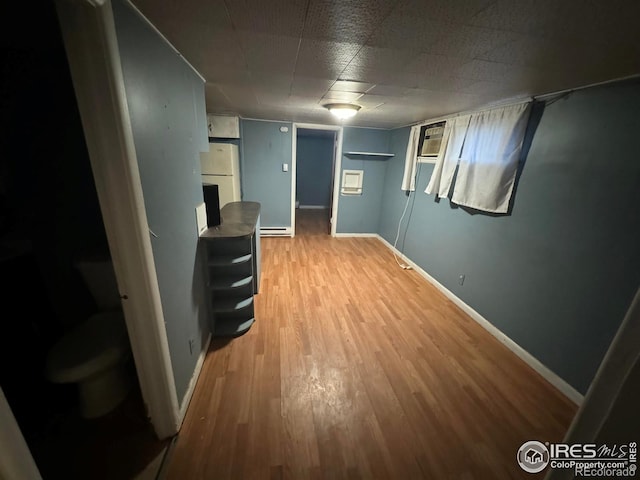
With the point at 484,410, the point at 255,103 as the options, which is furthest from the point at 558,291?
the point at 255,103

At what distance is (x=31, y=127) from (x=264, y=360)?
2057mm

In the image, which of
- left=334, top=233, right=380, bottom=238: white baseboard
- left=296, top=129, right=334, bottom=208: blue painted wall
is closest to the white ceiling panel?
left=334, top=233, right=380, bottom=238: white baseboard

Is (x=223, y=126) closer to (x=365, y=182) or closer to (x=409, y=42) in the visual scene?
(x=365, y=182)

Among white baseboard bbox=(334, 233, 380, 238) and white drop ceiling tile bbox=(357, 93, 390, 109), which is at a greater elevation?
white drop ceiling tile bbox=(357, 93, 390, 109)

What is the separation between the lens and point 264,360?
1975 mm

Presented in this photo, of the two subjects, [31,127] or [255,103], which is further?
[255,103]

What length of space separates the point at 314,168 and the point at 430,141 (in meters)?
3.91

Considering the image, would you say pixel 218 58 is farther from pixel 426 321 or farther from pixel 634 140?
pixel 426 321

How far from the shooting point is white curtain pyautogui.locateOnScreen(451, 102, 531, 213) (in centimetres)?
210

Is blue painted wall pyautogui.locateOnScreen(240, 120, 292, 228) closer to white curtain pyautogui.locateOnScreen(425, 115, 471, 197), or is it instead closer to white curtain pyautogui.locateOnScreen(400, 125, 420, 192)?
white curtain pyautogui.locateOnScreen(400, 125, 420, 192)

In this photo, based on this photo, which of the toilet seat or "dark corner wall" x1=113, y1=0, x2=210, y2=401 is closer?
"dark corner wall" x1=113, y1=0, x2=210, y2=401

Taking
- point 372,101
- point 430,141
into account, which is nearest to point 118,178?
point 372,101

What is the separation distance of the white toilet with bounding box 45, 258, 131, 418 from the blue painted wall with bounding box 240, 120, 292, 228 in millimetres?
3036

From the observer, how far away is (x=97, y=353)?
135cm
